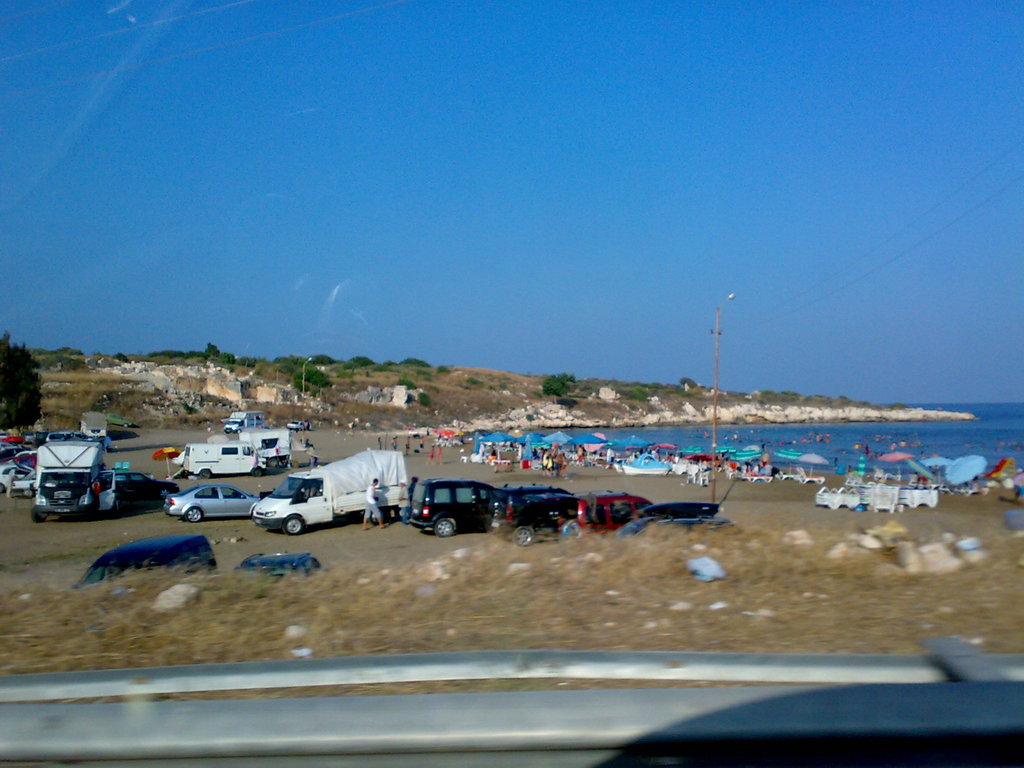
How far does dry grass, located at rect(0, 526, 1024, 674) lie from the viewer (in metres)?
4.28

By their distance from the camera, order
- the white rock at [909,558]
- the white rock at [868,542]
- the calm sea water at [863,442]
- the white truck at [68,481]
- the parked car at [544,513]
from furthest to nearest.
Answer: the calm sea water at [863,442], the white truck at [68,481], the parked car at [544,513], the white rock at [868,542], the white rock at [909,558]

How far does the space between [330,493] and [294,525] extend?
146 cm

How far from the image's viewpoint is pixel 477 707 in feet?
8.57

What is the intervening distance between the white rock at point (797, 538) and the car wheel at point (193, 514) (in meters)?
23.0

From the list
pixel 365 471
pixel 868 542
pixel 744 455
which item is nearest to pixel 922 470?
pixel 744 455

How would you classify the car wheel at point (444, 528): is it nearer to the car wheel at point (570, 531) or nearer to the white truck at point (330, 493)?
the white truck at point (330, 493)

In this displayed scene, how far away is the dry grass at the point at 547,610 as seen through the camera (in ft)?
14.0

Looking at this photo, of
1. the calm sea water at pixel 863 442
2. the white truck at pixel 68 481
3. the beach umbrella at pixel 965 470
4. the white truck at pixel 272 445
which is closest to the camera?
the white truck at pixel 68 481

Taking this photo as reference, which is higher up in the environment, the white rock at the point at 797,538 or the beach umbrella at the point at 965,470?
the white rock at the point at 797,538

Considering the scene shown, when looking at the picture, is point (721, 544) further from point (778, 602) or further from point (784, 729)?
point (784, 729)

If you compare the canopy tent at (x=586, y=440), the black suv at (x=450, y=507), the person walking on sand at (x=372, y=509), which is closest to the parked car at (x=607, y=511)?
the black suv at (x=450, y=507)

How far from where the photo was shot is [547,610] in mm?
4949

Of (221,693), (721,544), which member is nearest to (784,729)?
(221,693)

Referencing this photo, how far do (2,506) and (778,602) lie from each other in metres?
31.6
